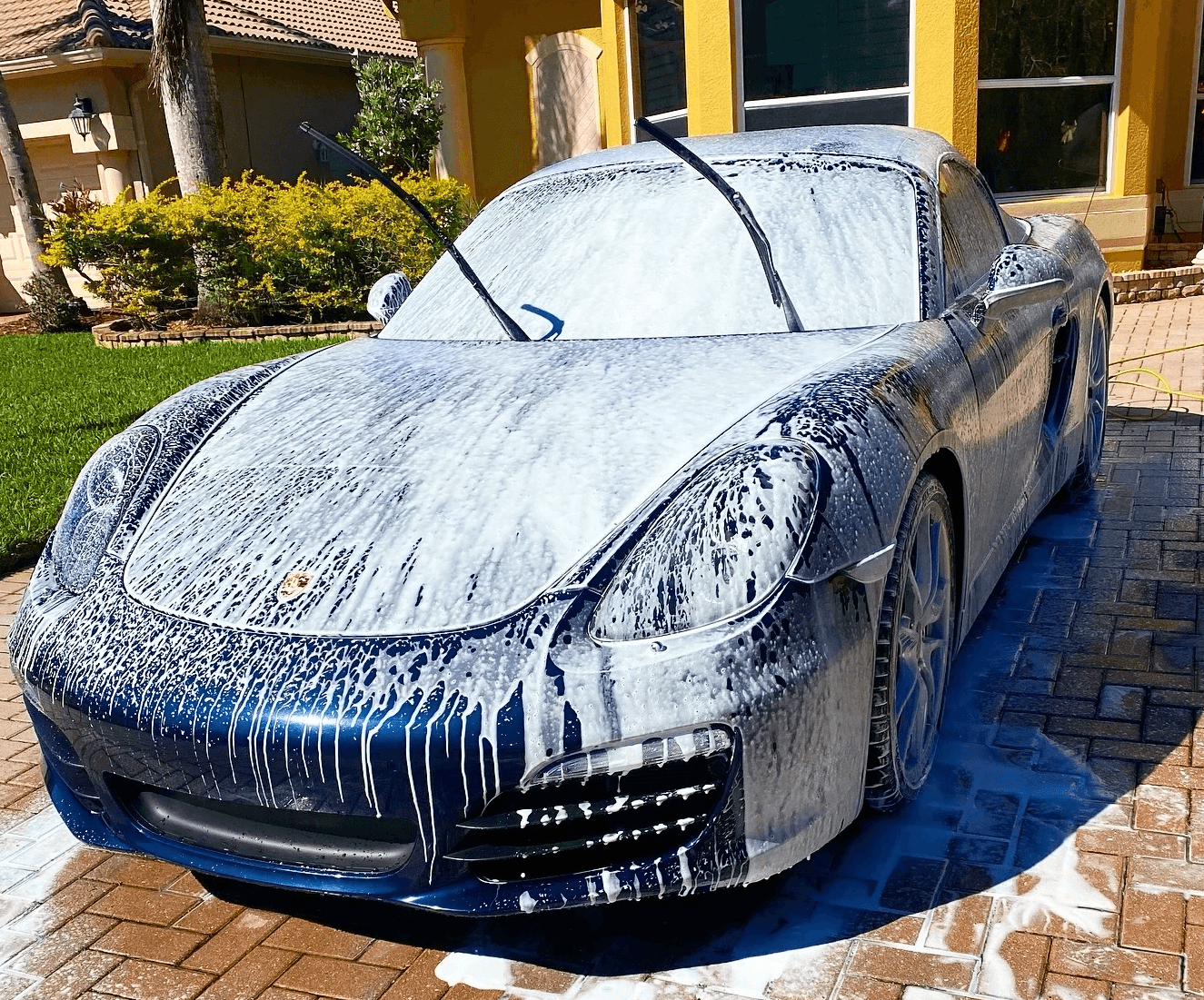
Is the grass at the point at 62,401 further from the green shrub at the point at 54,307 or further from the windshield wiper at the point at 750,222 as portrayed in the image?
the windshield wiper at the point at 750,222

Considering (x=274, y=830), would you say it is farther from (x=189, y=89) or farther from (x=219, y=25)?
(x=219, y=25)

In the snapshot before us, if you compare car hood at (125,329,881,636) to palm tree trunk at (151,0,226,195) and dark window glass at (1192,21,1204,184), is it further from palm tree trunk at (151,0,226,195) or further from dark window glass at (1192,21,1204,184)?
dark window glass at (1192,21,1204,184)

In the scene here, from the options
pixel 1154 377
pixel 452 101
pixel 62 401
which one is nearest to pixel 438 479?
pixel 1154 377

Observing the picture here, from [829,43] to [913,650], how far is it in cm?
905

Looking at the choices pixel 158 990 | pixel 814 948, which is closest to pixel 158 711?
pixel 158 990

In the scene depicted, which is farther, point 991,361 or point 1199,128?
point 1199,128

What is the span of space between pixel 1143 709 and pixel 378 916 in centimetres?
204

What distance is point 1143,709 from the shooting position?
3.15 metres

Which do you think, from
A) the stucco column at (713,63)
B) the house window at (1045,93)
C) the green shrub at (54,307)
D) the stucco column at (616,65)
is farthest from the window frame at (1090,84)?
the green shrub at (54,307)

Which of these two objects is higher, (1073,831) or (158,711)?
(158,711)

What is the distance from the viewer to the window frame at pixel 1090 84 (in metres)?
10.5

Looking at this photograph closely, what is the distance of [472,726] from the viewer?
195 centimetres

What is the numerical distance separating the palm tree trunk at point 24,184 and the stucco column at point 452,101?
5.05 m

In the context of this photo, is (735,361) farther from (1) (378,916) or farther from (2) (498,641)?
(1) (378,916)
